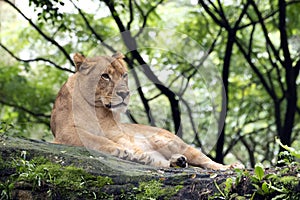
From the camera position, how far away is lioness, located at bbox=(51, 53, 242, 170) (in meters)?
8.09

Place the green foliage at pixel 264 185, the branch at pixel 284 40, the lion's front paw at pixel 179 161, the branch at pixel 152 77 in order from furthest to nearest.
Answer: the branch at pixel 284 40 → the branch at pixel 152 77 → the lion's front paw at pixel 179 161 → the green foliage at pixel 264 185

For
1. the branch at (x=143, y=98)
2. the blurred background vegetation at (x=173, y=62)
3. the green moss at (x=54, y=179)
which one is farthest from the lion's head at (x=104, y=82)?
the green moss at (x=54, y=179)

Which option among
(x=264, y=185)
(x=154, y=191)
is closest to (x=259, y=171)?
(x=264, y=185)

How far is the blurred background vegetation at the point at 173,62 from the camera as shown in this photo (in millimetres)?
10367

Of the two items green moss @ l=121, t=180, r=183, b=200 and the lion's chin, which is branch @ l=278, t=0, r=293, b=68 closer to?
the lion's chin

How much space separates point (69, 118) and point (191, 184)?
2589 mm

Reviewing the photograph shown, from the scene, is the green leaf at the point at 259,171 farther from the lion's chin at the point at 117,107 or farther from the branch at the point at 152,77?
the branch at the point at 152,77

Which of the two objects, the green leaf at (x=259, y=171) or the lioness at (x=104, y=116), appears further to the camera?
the lioness at (x=104, y=116)

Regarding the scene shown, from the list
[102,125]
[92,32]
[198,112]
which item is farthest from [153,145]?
[92,32]

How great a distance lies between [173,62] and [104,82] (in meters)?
3.15

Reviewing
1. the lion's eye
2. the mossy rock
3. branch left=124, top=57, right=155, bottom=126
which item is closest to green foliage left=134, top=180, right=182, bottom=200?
the mossy rock

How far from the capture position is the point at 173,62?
11.2 meters

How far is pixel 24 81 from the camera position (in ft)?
48.0

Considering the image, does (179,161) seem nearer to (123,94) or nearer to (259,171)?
(123,94)
